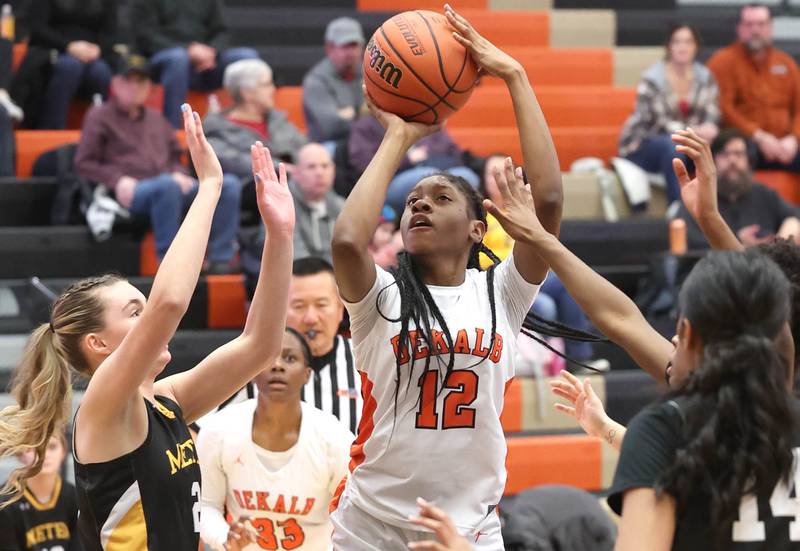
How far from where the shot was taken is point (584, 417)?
11.5 feet

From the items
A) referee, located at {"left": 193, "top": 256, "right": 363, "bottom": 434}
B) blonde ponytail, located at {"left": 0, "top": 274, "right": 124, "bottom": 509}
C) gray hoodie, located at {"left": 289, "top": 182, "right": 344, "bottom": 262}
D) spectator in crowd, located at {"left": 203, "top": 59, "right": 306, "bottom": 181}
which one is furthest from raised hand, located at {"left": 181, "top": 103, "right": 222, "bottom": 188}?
spectator in crowd, located at {"left": 203, "top": 59, "right": 306, "bottom": 181}

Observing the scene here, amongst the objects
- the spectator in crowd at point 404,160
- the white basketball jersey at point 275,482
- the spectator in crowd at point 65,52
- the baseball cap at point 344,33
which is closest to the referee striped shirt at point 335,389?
the white basketball jersey at point 275,482

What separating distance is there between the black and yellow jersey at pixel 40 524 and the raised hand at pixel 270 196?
2.87 m

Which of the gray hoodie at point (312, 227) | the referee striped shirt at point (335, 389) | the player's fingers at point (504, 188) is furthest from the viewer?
the gray hoodie at point (312, 227)

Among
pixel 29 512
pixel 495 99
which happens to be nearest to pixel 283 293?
pixel 29 512

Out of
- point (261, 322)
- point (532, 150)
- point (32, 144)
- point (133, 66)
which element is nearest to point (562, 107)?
point (133, 66)

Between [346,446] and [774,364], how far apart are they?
2.53 m

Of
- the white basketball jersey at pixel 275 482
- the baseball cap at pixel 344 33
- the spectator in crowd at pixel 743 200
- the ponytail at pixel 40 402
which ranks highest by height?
the baseball cap at pixel 344 33

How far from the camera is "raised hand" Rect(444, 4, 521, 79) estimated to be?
3.37 meters

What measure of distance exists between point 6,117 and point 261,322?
507cm

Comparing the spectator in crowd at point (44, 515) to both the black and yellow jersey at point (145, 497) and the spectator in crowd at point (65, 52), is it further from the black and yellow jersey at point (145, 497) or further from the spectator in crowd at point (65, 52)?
the spectator in crowd at point (65, 52)

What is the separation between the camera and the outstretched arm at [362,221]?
316cm

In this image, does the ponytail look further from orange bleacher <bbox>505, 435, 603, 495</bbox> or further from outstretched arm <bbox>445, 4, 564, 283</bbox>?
orange bleacher <bbox>505, 435, 603, 495</bbox>

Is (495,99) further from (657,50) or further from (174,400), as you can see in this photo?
(174,400)
